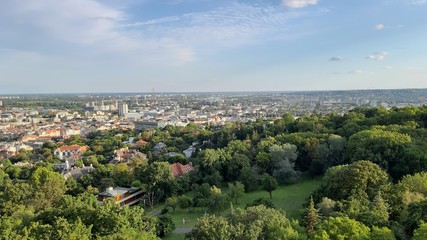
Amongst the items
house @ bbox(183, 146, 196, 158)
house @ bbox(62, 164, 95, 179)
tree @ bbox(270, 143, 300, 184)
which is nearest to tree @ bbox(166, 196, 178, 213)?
tree @ bbox(270, 143, 300, 184)

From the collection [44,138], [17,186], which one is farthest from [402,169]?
Result: [44,138]

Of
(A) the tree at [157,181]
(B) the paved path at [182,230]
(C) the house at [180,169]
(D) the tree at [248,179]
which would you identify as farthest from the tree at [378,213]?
(C) the house at [180,169]

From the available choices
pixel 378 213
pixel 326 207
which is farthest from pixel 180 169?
pixel 378 213

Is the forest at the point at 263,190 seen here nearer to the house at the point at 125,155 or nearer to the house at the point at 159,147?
the house at the point at 125,155

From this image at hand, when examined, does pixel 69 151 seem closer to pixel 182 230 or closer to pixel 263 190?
pixel 263 190

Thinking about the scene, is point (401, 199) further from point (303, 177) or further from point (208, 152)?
point (208, 152)

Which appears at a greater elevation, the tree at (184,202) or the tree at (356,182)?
the tree at (356,182)
